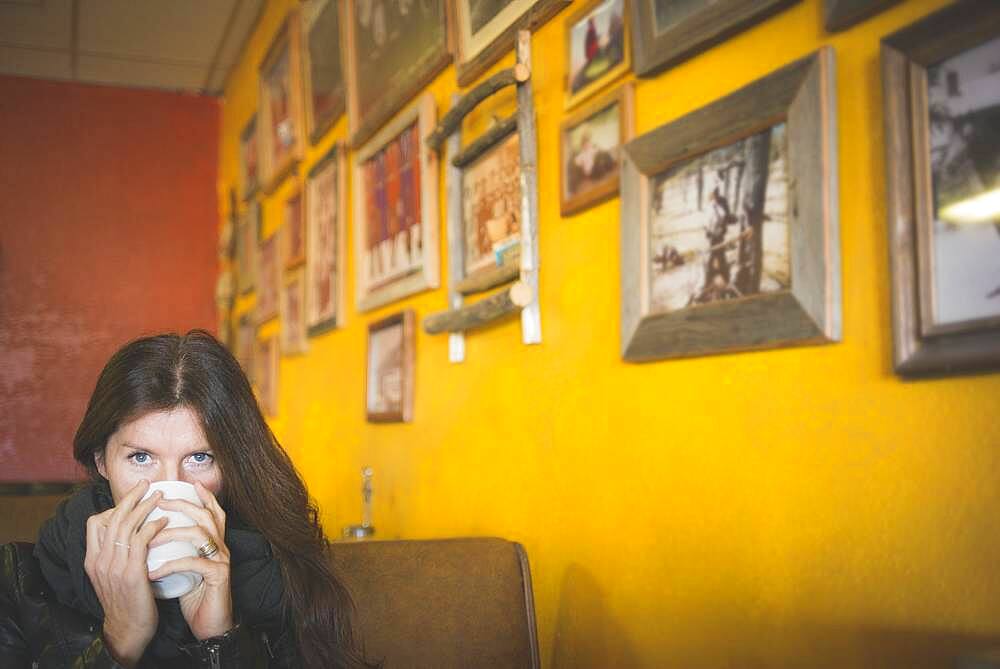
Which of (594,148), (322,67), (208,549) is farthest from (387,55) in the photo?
(208,549)

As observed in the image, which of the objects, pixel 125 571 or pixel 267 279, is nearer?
pixel 125 571

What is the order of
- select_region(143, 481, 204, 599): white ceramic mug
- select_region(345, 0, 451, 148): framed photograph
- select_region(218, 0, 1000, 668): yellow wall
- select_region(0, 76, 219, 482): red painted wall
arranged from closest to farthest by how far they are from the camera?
select_region(218, 0, 1000, 668): yellow wall, select_region(143, 481, 204, 599): white ceramic mug, select_region(345, 0, 451, 148): framed photograph, select_region(0, 76, 219, 482): red painted wall

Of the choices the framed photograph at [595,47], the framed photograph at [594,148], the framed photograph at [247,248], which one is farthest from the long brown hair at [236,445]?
the framed photograph at [247,248]

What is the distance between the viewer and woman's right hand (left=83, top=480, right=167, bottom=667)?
136 centimetres

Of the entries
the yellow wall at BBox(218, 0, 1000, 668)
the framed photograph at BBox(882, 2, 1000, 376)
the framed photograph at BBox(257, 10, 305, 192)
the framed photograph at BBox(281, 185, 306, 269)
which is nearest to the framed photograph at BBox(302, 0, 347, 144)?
the framed photograph at BBox(257, 10, 305, 192)

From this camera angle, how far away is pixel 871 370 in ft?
4.47

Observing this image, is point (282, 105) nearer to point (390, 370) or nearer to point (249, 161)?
point (249, 161)

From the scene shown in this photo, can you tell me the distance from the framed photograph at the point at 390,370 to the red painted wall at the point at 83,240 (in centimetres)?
321

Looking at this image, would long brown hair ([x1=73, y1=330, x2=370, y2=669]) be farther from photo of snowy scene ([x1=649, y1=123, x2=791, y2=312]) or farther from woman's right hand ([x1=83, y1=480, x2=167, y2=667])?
photo of snowy scene ([x1=649, y1=123, x2=791, y2=312])

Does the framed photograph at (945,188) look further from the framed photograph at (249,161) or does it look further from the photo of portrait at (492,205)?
the framed photograph at (249,161)

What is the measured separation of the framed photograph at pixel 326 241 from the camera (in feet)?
12.3

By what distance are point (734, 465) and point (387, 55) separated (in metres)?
2.15

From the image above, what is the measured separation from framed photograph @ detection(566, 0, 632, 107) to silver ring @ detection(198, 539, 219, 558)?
47.0 inches

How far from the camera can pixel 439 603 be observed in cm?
182
